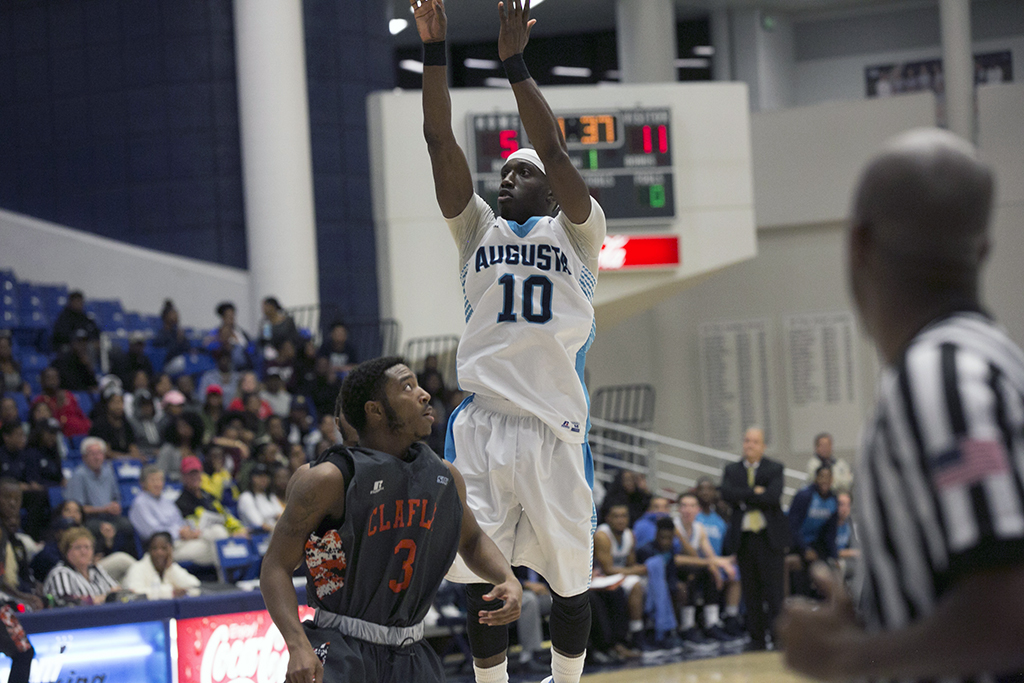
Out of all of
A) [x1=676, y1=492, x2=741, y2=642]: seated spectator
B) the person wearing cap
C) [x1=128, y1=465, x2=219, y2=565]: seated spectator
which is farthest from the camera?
[x1=676, y1=492, x2=741, y2=642]: seated spectator

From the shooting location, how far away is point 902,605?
1518 mm

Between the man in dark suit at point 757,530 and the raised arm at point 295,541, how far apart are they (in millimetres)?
7124

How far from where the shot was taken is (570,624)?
14.3 feet

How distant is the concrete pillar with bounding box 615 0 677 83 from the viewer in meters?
17.5

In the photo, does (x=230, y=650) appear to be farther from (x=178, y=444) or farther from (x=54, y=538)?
(x=178, y=444)

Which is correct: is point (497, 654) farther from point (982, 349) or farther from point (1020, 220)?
point (1020, 220)

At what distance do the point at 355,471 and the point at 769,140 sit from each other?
589 inches

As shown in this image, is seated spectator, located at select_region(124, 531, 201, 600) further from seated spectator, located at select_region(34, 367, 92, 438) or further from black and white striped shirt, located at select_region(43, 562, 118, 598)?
seated spectator, located at select_region(34, 367, 92, 438)

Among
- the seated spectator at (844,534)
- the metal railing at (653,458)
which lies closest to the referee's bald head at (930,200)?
the seated spectator at (844,534)

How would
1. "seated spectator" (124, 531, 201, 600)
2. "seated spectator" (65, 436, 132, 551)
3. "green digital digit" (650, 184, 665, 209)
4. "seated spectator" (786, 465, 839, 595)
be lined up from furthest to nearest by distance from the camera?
"green digital digit" (650, 184, 665, 209) → "seated spectator" (786, 465, 839, 595) → "seated spectator" (65, 436, 132, 551) → "seated spectator" (124, 531, 201, 600)

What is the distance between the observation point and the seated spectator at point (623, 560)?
9.80 metres

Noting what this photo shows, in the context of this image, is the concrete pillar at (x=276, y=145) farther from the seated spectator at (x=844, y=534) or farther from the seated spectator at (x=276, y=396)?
the seated spectator at (x=844, y=534)

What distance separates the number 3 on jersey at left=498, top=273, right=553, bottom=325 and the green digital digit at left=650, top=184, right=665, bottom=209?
9992 mm

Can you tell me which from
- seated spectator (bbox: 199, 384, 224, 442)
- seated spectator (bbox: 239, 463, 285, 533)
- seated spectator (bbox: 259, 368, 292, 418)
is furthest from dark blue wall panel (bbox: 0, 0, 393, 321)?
seated spectator (bbox: 239, 463, 285, 533)
